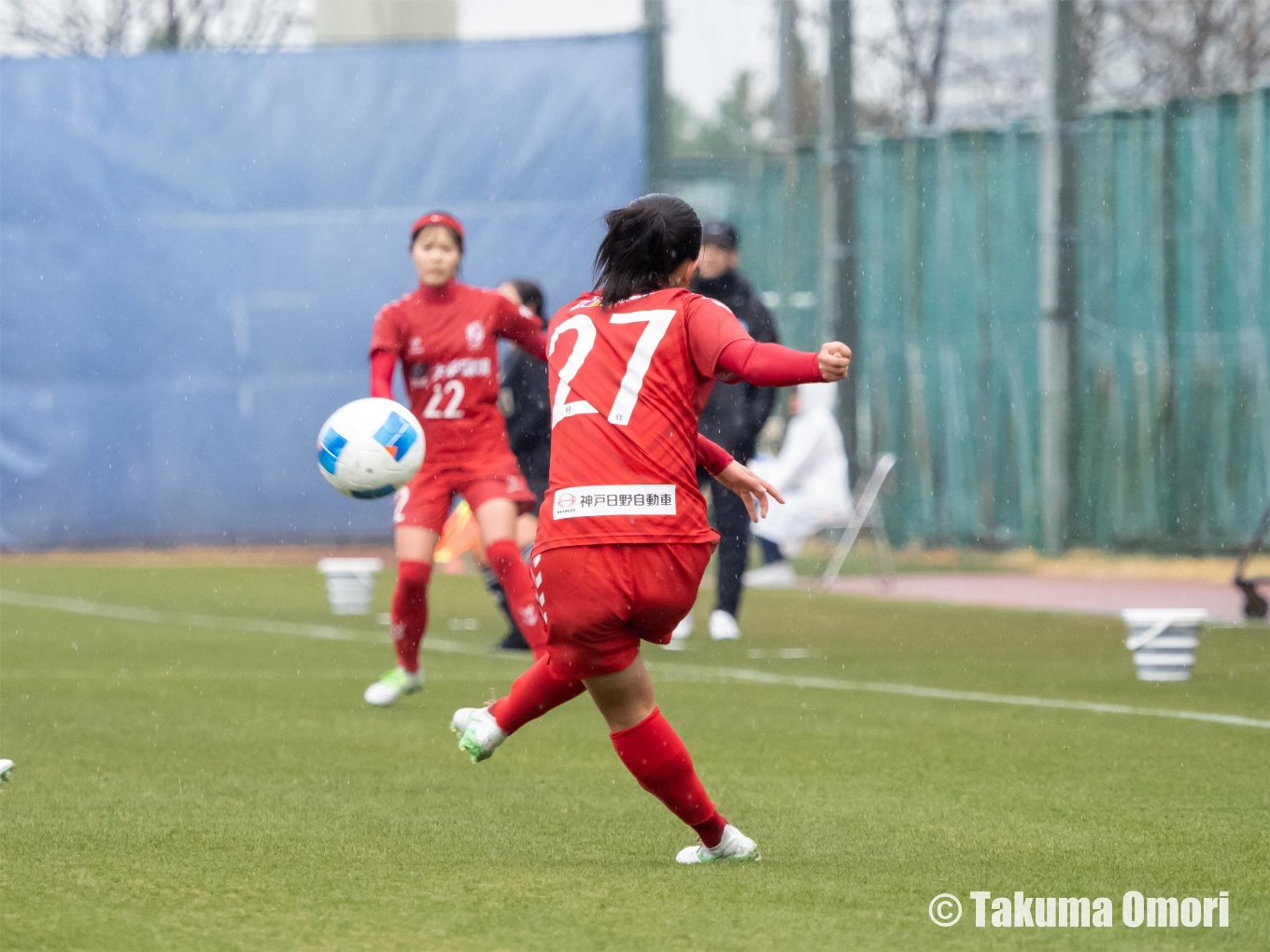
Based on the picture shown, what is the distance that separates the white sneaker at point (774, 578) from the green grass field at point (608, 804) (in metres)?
4.66

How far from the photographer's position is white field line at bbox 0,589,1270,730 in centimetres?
816

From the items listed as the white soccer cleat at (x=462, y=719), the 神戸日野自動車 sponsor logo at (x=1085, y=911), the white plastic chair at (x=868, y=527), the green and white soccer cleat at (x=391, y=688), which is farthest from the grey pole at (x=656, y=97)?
the 神戸日野自動車 sponsor logo at (x=1085, y=911)

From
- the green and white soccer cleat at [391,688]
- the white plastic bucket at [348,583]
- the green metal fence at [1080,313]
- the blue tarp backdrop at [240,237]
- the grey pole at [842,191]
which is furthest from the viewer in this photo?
the blue tarp backdrop at [240,237]

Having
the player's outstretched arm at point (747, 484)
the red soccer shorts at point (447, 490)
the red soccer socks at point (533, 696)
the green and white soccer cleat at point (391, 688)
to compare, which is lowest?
the green and white soccer cleat at point (391, 688)

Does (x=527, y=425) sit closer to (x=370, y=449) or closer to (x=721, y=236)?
(x=721, y=236)

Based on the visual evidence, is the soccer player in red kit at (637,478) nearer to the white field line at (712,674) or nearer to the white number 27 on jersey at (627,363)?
the white number 27 on jersey at (627,363)

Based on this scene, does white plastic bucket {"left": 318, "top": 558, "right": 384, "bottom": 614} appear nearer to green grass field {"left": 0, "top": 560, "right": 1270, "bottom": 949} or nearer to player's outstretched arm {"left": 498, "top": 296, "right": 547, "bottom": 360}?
green grass field {"left": 0, "top": 560, "right": 1270, "bottom": 949}

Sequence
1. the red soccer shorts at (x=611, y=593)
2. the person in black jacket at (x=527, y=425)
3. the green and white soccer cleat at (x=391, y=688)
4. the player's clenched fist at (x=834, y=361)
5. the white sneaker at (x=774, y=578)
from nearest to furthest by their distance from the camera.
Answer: the player's clenched fist at (x=834, y=361)
the red soccer shorts at (x=611, y=593)
the green and white soccer cleat at (x=391, y=688)
the person in black jacket at (x=527, y=425)
the white sneaker at (x=774, y=578)

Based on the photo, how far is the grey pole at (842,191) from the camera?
61.2 ft

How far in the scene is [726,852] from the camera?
4.99m

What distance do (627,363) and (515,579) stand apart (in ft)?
11.5

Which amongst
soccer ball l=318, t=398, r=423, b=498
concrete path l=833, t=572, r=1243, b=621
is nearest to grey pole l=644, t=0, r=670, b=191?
concrete path l=833, t=572, r=1243, b=621

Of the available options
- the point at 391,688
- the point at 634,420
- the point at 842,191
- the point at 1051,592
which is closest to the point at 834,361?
the point at 634,420

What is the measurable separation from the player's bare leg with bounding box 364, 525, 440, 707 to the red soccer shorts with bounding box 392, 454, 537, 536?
0.05 m
